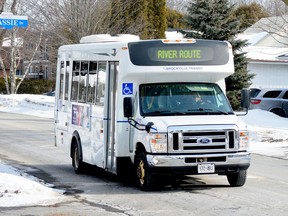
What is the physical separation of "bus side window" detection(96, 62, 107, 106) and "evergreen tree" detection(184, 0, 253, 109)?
852 inches

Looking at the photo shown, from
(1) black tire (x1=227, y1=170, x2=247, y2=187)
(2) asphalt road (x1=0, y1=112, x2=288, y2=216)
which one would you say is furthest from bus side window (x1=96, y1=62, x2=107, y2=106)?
(1) black tire (x1=227, y1=170, x2=247, y2=187)

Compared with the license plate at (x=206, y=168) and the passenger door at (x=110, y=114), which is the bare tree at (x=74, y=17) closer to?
the passenger door at (x=110, y=114)

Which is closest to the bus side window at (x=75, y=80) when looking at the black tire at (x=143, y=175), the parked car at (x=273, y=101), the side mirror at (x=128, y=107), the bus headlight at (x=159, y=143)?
the side mirror at (x=128, y=107)

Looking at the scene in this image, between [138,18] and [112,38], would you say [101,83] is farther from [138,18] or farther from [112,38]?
[138,18]

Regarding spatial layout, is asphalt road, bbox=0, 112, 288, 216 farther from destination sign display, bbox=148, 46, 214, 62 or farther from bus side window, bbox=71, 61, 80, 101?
destination sign display, bbox=148, 46, 214, 62

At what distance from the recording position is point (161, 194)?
41.2 feet

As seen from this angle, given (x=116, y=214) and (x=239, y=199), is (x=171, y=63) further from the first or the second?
(x=116, y=214)

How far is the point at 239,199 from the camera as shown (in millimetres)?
11891

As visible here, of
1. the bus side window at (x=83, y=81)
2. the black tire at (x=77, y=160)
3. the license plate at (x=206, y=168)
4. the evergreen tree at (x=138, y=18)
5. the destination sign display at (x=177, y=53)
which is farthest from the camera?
the evergreen tree at (x=138, y=18)

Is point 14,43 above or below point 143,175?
above

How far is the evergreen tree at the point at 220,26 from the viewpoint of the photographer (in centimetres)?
3619

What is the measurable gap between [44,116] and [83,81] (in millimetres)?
22118

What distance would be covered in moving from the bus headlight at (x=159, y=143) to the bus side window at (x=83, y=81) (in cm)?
369

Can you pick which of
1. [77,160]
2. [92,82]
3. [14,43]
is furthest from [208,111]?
[14,43]
